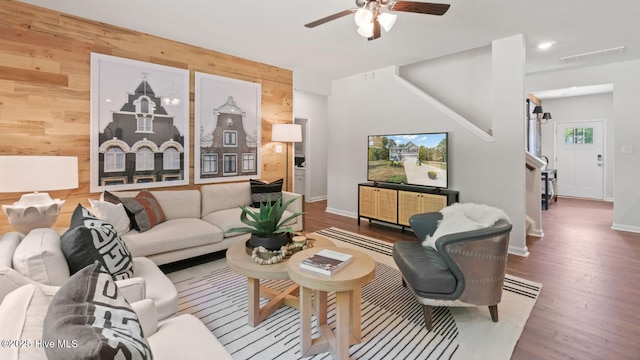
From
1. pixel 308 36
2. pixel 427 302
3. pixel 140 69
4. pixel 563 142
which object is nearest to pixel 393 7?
pixel 308 36

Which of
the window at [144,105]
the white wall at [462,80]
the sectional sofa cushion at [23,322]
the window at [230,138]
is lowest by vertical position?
the sectional sofa cushion at [23,322]

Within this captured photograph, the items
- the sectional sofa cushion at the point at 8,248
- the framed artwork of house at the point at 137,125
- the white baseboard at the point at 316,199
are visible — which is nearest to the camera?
the sectional sofa cushion at the point at 8,248

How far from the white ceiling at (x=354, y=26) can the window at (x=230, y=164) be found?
147 centimetres

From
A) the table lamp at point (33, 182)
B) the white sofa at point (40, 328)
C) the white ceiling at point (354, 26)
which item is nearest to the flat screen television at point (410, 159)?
the white ceiling at point (354, 26)

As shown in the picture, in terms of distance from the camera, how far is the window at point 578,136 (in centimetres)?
742

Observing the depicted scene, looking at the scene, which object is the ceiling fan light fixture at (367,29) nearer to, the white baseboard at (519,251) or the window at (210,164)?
the window at (210,164)

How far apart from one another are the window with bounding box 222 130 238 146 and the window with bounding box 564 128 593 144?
8.27m

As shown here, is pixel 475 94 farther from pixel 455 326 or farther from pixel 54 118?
pixel 54 118

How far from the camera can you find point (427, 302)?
7.01 feet

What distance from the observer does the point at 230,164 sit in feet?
14.6

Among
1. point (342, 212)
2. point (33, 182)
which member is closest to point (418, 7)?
point (33, 182)

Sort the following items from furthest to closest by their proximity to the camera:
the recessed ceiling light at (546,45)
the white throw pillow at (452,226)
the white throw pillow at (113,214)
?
the recessed ceiling light at (546,45), the white throw pillow at (113,214), the white throw pillow at (452,226)

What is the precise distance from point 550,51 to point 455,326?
4.07 metres

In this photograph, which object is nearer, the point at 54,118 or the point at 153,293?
the point at 153,293
